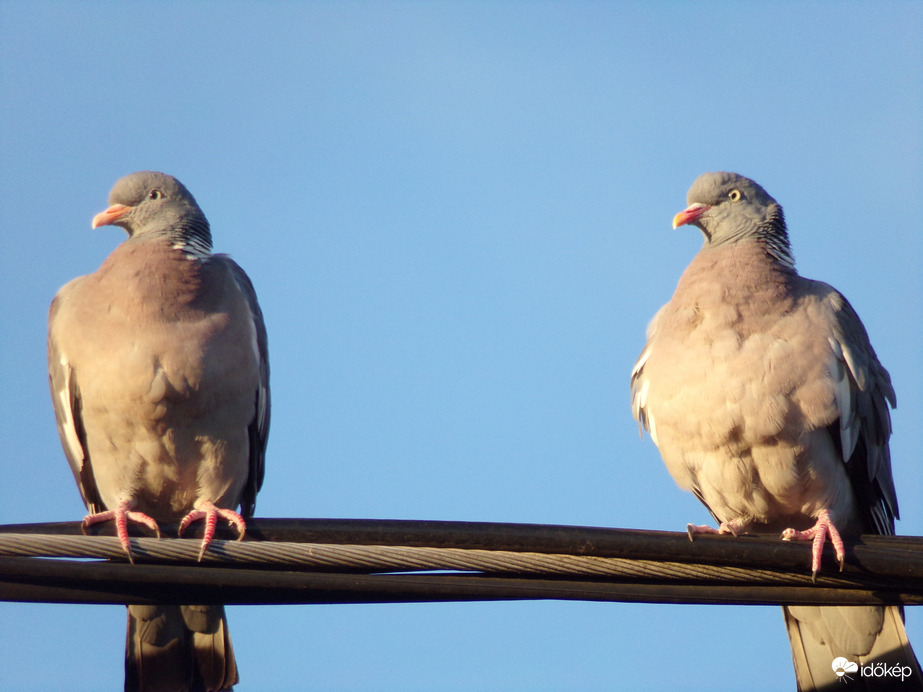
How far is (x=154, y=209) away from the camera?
21.2ft

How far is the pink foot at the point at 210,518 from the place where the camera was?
416 cm

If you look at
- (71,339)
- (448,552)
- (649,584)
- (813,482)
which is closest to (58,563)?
(448,552)

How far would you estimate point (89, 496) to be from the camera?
626 cm

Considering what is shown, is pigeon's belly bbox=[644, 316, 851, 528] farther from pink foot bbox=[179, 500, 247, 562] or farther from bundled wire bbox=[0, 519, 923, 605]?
pink foot bbox=[179, 500, 247, 562]

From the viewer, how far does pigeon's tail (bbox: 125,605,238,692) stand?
5406mm

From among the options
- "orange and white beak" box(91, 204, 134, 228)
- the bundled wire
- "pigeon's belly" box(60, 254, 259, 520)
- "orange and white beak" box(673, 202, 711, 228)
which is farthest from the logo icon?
"orange and white beak" box(91, 204, 134, 228)

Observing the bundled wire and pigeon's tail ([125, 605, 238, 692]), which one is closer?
the bundled wire

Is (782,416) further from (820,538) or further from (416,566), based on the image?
(416,566)

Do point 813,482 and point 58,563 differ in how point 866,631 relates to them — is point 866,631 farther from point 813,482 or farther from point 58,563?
point 58,563

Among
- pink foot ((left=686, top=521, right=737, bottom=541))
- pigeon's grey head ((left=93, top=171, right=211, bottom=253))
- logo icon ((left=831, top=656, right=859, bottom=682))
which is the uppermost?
pigeon's grey head ((left=93, top=171, right=211, bottom=253))

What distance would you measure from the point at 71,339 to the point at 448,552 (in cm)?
306

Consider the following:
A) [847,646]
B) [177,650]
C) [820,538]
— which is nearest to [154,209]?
[177,650]

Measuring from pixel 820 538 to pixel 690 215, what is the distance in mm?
2469

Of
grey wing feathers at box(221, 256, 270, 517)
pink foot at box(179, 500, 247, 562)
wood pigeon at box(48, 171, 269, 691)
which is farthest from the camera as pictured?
grey wing feathers at box(221, 256, 270, 517)
